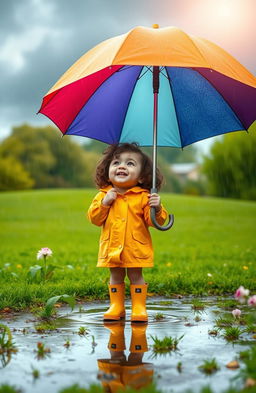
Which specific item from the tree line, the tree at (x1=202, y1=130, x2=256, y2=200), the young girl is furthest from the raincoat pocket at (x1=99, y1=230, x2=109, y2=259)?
the tree at (x1=202, y1=130, x2=256, y2=200)

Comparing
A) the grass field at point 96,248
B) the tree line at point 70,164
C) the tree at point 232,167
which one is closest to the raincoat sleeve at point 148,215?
the grass field at point 96,248

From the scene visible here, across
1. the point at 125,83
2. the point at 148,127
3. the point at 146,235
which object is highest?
the point at 125,83

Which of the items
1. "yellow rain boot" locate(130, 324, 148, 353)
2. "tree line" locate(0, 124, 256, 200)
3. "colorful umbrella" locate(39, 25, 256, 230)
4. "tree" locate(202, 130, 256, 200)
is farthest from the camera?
"tree line" locate(0, 124, 256, 200)

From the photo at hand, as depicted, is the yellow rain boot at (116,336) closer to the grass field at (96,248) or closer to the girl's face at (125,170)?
the grass field at (96,248)

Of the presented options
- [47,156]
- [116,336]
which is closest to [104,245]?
[116,336]

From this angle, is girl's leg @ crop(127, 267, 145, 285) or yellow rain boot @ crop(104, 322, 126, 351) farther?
girl's leg @ crop(127, 267, 145, 285)

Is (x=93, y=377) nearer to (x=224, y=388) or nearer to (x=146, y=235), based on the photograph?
(x=224, y=388)

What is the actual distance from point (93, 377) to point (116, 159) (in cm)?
238

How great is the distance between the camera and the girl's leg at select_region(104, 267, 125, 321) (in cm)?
507

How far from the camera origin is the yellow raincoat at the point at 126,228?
4.98 metres

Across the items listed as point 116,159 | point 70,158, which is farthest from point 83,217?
point 70,158

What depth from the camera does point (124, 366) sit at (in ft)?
11.8

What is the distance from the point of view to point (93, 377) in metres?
3.33

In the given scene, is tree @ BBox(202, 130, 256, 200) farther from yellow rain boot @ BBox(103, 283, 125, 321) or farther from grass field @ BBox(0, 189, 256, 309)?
yellow rain boot @ BBox(103, 283, 125, 321)
